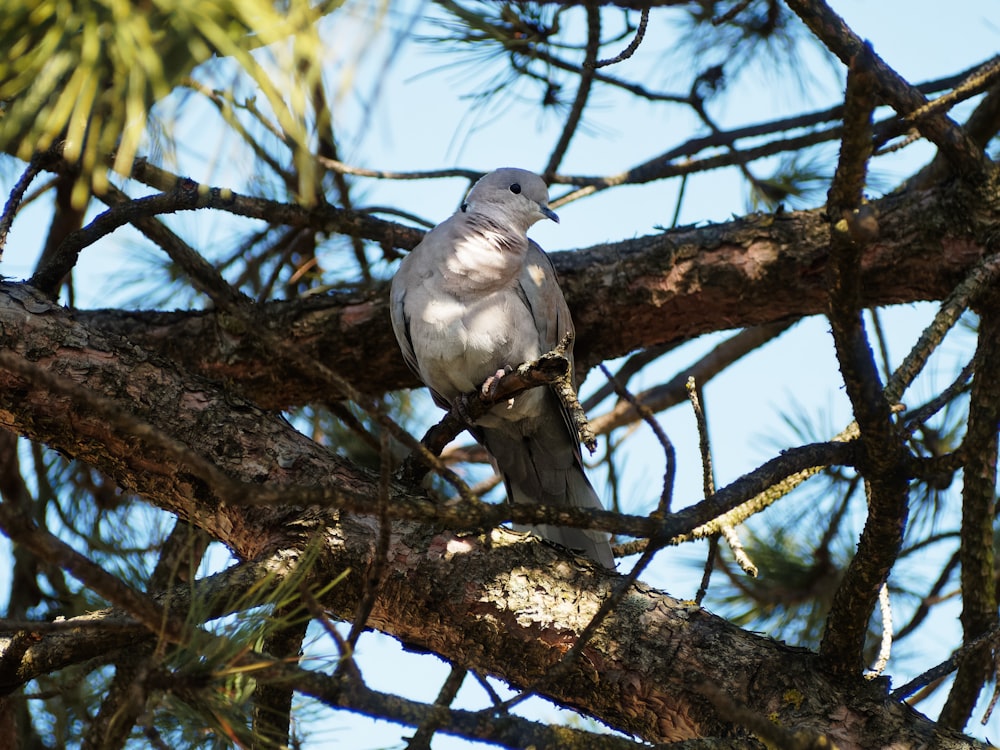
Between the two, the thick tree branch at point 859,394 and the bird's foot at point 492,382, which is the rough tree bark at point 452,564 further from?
the bird's foot at point 492,382

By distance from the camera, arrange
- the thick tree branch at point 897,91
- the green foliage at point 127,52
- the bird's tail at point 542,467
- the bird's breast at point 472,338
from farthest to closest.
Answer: the bird's tail at point 542,467 < the bird's breast at point 472,338 < the thick tree branch at point 897,91 < the green foliage at point 127,52

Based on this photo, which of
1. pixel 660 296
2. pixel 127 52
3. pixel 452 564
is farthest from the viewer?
pixel 660 296

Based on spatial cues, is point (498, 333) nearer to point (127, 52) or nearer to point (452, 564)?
point (452, 564)

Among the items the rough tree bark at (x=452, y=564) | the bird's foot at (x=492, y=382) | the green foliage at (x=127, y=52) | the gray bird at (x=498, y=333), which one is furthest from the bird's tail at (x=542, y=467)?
the green foliage at (x=127, y=52)

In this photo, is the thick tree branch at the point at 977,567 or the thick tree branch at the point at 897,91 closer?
→ the thick tree branch at the point at 897,91

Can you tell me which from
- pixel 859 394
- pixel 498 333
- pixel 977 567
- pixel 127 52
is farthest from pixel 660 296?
pixel 127 52

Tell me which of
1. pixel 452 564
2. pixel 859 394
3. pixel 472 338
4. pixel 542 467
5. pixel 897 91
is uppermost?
pixel 897 91

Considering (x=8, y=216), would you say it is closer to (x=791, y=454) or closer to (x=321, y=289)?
(x=321, y=289)

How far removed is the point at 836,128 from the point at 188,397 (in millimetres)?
2287

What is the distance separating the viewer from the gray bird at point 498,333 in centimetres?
284

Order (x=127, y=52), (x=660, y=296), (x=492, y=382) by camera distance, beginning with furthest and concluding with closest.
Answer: (x=660, y=296) → (x=492, y=382) → (x=127, y=52)

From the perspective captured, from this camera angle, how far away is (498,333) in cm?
286

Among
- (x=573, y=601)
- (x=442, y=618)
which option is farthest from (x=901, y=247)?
(x=442, y=618)

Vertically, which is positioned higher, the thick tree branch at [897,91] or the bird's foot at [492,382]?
the thick tree branch at [897,91]
